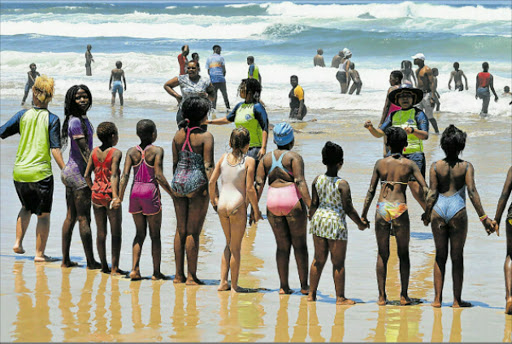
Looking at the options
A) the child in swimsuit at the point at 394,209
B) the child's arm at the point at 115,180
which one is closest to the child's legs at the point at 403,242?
the child in swimsuit at the point at 394,209

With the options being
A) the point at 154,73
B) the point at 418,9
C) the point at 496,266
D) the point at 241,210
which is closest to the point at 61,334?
the point at 241,210

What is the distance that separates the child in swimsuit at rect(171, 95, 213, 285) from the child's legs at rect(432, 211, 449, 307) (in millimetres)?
1987

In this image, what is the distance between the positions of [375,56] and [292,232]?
40399 millimetres

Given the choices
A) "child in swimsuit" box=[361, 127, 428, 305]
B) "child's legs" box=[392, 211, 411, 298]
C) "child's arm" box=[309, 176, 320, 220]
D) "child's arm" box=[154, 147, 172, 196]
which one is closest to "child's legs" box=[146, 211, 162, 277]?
"child's arm" box=[154, 147, 172, 196]

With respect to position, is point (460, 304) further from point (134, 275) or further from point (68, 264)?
point (68, 264)

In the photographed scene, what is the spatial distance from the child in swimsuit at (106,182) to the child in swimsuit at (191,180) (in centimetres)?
55

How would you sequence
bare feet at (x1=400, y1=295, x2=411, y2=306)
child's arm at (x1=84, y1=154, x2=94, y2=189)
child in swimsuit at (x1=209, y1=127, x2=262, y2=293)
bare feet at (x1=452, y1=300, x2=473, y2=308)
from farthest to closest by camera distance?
1. child's arm at (x1=84, y1=154, x2=94, y2=189)
2. child in swimsuit at (x1=209, y1=127, x2=262, y2=293)
3. bare feet at (x1=400, y1=295, x2=411, y2=306)
4. bare feet at (x1=452, y1=300, x2=473, y2=308)

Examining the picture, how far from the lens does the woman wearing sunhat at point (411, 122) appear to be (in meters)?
8.70

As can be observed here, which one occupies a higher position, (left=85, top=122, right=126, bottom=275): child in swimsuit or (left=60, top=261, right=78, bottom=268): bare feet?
(left=85, top=122, right=126, bottom=275): child in swimsuit

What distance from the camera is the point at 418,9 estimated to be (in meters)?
79.4

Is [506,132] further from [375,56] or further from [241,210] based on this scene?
[375,56]

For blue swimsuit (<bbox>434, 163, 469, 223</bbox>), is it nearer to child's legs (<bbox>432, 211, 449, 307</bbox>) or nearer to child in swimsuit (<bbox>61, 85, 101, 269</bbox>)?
child's legs (<bbox>432, 211, 449, 307</bbox>)

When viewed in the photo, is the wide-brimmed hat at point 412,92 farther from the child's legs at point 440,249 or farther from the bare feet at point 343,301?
the bare feet at point 343,301

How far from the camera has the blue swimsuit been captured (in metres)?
6.65
